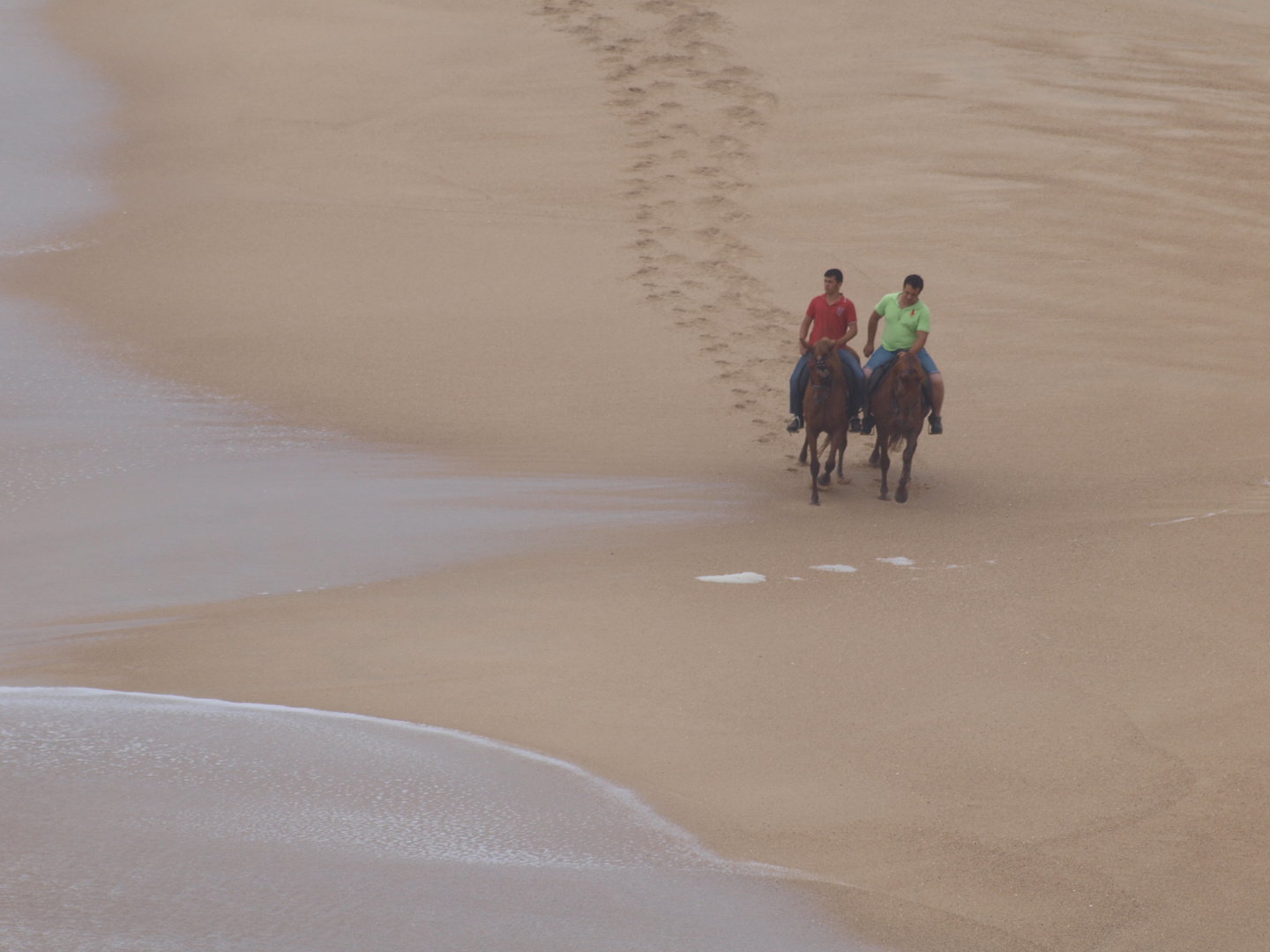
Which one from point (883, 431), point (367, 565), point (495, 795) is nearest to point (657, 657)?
point (495, 795)

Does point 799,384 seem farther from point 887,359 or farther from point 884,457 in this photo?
point 884,457

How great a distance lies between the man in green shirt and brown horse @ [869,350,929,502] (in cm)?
10

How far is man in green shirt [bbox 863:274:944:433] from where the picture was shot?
10852 millimetres

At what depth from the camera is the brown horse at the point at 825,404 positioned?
424 inches

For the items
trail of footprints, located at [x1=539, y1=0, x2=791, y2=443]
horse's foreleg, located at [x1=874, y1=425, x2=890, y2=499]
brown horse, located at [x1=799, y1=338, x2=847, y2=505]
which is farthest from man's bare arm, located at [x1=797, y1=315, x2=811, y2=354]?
Result: trail of footprints, located at [x1=539, y1=0, x2=791, y2=443]

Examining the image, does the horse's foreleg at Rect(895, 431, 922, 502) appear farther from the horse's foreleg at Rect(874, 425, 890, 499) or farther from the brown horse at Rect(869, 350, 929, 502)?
the horse's foreleg at Rect(874, 425, 890, 499)

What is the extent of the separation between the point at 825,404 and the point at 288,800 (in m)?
6.19

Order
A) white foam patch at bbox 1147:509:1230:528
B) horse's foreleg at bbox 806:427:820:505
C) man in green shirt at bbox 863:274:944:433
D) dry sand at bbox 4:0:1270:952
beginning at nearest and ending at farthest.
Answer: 1. dry sand at bbox 4:0:1270:952
2. white foam patch at bbox 1147:509:1230:528
3. horse's foreleg at bbox 806:427:820:505
4. man in green shirt at bbox 863:274:944:433

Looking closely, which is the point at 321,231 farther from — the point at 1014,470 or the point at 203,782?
the point at 203,782

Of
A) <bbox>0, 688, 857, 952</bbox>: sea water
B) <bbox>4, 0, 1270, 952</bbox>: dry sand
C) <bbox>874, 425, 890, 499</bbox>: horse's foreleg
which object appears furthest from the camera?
<bbox>874, 425, 890, 499</bbox>: horse's foreleg

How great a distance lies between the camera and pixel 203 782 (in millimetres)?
5961

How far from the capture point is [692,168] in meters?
16.7

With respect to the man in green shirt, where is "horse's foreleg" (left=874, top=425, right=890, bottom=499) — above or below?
below

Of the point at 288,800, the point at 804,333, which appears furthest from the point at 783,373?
the point at 288,800
